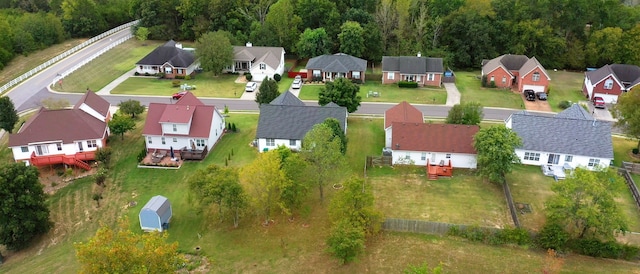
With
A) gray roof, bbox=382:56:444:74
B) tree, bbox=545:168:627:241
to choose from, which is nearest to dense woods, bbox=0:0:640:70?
gray roof, bbox=382:56:444:74

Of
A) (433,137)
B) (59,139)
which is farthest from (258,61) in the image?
(433,137)

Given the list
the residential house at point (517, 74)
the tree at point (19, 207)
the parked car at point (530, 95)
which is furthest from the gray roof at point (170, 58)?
the parked car at point (530, 95)

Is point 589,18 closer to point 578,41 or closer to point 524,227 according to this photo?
point 578,41

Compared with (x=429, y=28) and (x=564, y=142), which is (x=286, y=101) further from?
(x=429, y=28)

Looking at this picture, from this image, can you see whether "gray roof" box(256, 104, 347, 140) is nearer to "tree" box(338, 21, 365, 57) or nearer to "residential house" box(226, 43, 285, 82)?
"residential house" box(226, 43, 285, 82)

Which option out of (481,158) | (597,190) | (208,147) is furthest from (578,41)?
(208,147)

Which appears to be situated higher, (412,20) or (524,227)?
(412,20)

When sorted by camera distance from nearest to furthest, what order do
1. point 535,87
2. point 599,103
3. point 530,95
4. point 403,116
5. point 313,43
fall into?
point 403,116
point 599,103
point 530,95
point 535,87
point 313,43
